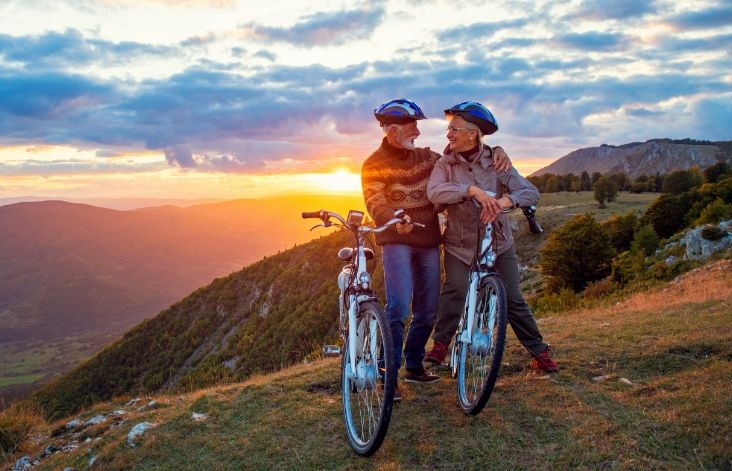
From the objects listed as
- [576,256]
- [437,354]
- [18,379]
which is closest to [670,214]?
[576,256]

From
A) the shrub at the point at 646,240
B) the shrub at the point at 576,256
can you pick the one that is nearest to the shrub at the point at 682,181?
the shrub at the point at 646,240

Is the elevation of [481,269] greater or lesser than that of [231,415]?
greater

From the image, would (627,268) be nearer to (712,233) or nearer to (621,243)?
(712,233)

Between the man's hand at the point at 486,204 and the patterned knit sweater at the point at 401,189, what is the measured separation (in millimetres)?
646

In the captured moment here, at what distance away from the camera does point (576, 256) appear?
31500mm

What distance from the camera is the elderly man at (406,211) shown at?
557cm

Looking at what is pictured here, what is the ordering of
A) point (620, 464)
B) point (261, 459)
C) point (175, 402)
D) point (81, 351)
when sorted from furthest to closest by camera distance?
point (81, 351) → point (175, 402) → point (261, 459) → point (620, 464)

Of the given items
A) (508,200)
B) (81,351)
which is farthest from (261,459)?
(81,351)

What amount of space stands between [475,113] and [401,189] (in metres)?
1.07

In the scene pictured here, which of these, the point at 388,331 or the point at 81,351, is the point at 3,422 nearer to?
the point at 388,331

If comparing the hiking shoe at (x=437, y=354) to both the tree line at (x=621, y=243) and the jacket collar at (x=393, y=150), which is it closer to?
the jacket collar at (x=393, y=150)

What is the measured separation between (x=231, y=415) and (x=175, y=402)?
1.69 metres

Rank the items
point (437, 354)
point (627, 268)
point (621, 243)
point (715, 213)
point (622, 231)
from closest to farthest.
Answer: point (437, 354)
point (627, 268)
point (715, 213)
point (621, 243)
point (622, 231)

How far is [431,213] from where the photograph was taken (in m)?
5.84
